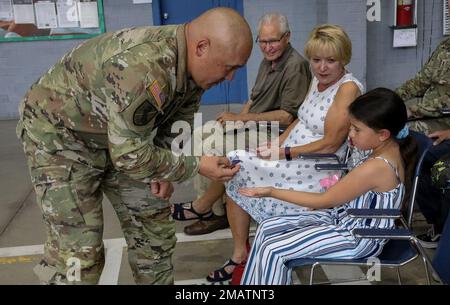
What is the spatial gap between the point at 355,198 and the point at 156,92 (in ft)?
3.14

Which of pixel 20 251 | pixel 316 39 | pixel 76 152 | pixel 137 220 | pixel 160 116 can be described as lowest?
pixel 20 251

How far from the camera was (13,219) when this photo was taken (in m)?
3.51

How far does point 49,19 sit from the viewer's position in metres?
6.04

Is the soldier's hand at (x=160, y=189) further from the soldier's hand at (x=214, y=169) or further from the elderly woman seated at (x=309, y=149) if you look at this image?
the elderly woman seated at (x=309, y=149)

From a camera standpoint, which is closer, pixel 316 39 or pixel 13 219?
pixel 316 39

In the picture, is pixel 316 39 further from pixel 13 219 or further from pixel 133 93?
pixel 13 219

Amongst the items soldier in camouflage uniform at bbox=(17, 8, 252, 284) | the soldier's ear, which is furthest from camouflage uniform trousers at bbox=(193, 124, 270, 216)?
the soldier's ear

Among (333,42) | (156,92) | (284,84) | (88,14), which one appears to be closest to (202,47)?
(156,92)

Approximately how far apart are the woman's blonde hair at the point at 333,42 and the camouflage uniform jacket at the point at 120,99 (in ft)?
2.72

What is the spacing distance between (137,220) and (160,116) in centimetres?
56

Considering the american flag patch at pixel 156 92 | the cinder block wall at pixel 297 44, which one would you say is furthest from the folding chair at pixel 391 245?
the cinder block wall at pixel 297 44

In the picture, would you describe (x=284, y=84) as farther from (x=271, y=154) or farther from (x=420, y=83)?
(x=420, y=83)

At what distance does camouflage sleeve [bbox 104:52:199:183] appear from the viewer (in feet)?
4.93
